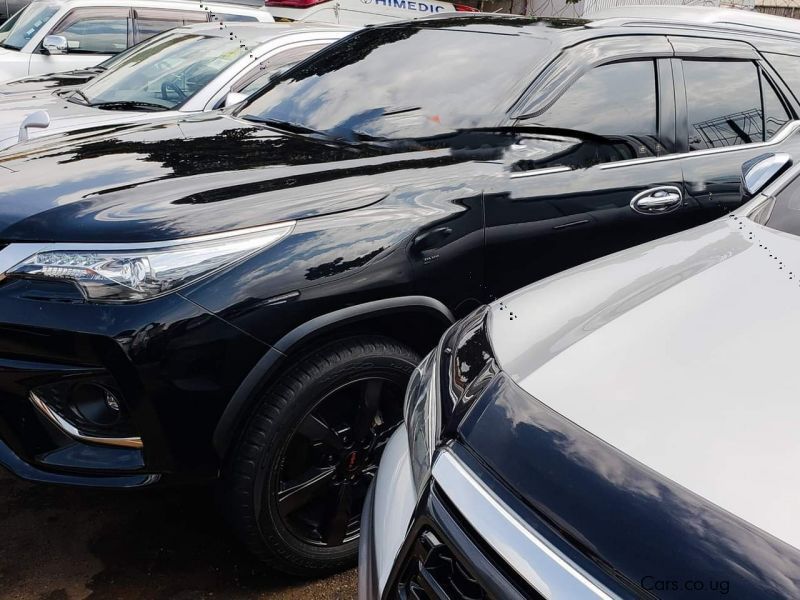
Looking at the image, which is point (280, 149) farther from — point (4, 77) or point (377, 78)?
point (4, 77)

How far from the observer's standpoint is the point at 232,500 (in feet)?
6.62

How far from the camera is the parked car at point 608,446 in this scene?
1.02 meters

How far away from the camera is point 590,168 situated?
2.69 meters

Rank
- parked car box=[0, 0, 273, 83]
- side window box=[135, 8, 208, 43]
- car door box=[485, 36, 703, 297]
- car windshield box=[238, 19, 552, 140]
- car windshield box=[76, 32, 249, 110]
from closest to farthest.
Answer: car door box=[485, 36, 703, 297] → car windshield box=[238, 19, 552, 140] → car windshield box=[76, 32, 249, 110] → parked car box=[0, 0, 273, 83] → side window box=[135, 8, 208, 43]

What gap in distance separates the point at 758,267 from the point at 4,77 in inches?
294

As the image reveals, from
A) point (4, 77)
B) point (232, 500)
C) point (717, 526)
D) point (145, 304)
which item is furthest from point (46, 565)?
point (4, 77)

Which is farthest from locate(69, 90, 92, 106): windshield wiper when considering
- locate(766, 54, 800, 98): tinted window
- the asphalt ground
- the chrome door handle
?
locate(766, 54, 800, 98): tinted window

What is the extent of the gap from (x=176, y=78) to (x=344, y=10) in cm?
439

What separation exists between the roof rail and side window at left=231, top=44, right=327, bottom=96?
7.02ft

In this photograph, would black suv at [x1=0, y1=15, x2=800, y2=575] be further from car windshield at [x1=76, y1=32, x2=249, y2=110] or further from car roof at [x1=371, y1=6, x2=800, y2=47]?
→ car windshield at [x1=76, y1=32, x2=249, y2=110]

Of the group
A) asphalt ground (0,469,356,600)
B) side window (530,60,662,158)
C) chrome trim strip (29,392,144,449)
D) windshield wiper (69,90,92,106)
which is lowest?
asphalt ground (0,469,356,600)

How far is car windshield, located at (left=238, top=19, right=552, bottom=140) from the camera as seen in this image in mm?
2715

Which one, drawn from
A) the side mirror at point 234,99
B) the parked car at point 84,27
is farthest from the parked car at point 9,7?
the side mirror at point 234,99

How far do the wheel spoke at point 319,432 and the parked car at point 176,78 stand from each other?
9.47ft
